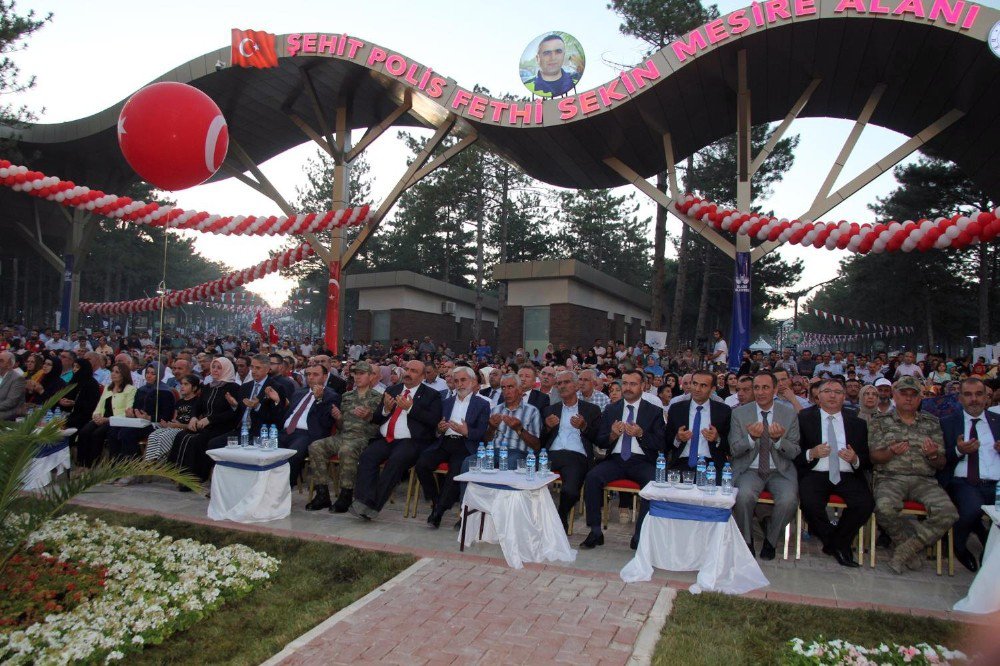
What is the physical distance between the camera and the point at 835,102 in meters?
14.1

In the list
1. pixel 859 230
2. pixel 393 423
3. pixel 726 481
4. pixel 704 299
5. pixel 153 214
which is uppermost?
pixel 704 299

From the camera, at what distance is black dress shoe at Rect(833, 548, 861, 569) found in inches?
226

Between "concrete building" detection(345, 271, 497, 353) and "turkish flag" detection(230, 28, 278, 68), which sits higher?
"turkish flag" detection(230, 28, 278, 68)

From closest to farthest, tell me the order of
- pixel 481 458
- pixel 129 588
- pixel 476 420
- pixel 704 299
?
1. pixel 129 588
2. pixel 481 458
3. pixel 476 420
4. pixel 704 299

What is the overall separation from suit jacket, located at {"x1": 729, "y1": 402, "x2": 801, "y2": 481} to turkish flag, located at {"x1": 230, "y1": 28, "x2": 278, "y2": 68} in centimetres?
1356

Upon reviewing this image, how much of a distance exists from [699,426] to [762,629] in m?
2.47

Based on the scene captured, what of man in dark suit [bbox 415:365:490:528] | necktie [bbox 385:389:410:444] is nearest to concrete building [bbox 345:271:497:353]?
necktie [bbox 385:389:410:444]

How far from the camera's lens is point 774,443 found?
19.8 ft

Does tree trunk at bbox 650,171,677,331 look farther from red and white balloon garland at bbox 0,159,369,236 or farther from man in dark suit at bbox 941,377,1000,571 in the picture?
man in dark suit at bbox 941,377,1000,571

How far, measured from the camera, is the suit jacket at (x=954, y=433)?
5.88 meters

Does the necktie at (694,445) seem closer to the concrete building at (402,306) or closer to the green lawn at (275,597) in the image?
the green lawn at (275,597)

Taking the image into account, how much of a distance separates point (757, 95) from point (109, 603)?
47.0ft

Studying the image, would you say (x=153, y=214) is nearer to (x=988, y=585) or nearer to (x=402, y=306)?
(x=402, y=306)

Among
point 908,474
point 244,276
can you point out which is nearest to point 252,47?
point 244,276
